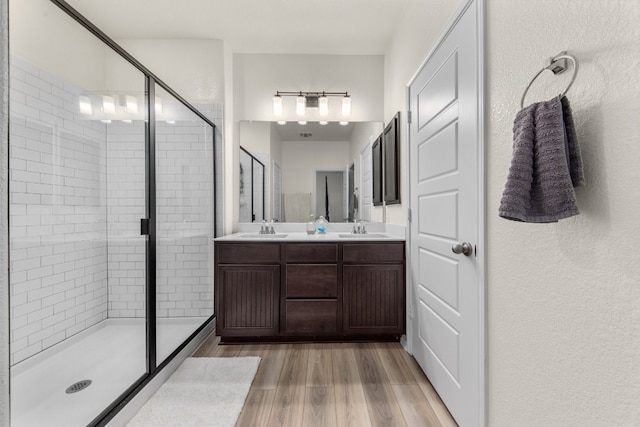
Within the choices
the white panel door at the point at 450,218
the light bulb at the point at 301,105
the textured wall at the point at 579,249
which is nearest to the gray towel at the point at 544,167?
the textured wall at the point at 579,249

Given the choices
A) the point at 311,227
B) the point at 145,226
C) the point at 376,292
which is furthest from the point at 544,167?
the point at 311,227

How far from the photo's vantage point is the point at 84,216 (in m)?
1.95

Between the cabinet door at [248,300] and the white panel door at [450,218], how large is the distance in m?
1.08

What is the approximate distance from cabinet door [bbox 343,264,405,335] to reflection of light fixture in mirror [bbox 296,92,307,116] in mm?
1634

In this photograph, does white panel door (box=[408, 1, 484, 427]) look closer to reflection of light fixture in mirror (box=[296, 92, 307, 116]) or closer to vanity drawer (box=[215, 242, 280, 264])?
vanity drawer (box=[215, 242, 280, 264])

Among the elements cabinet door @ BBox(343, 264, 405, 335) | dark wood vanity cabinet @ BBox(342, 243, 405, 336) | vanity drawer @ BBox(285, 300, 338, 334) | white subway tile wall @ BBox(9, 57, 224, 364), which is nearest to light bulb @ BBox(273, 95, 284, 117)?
white subway tile wall @ BBox(9, 57, 224, 364)

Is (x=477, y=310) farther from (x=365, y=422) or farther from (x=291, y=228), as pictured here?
(x=291, y=228)

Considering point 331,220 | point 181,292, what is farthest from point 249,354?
point 331,220

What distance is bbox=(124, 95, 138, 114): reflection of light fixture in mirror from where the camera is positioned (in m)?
2.07

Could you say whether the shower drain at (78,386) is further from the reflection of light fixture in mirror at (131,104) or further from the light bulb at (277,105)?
the light bulb at (277,105)

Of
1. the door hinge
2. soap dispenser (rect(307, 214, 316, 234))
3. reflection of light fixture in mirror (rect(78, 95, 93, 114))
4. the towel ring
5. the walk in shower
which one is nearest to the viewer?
the towel ring

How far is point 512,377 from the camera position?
3.39ft

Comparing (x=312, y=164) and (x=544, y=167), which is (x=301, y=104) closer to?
(x=312, y=164)

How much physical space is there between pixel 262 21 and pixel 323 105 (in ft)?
2.88
